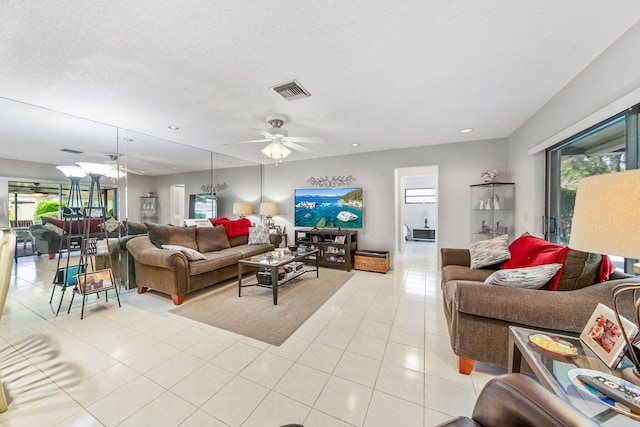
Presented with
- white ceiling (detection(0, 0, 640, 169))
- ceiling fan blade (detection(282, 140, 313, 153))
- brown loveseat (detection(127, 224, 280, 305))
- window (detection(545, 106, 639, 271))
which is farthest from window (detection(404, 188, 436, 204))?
brown loveseat (detection(127, 224, 280, 305))

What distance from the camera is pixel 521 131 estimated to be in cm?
328

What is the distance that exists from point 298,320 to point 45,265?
14.0 feet

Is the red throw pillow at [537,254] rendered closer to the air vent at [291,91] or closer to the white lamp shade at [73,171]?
the air vent at [291,91]

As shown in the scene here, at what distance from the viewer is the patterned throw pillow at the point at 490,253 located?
252 cm

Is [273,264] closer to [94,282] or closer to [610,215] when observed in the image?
[94,282]

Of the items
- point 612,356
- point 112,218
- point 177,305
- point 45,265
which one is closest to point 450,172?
point 612,356

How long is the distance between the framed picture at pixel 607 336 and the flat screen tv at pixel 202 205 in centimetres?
545

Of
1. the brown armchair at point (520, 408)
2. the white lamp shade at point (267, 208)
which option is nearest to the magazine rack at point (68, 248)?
the white lamp shade at point (267, 208)

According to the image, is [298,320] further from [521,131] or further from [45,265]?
[45,265]

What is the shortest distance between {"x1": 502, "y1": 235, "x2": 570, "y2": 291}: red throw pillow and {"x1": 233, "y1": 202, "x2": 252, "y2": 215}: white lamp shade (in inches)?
190

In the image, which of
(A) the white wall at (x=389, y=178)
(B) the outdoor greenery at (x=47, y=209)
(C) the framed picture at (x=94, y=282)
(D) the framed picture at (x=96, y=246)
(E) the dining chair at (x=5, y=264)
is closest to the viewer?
(E) the dining chair at (x=5, y=264)

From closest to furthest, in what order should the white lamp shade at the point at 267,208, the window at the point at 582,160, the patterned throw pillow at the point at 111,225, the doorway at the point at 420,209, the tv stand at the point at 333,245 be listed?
the window at the point at 582,160 → the patterned throw pillow at the point at 111,225 → the tv stand at the point at 333,245 → the white lamp shade at the point at 267,208 → the doorway at the point at 420,209

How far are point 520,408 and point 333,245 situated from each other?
3989 mm

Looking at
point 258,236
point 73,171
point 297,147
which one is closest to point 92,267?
point 73,171
